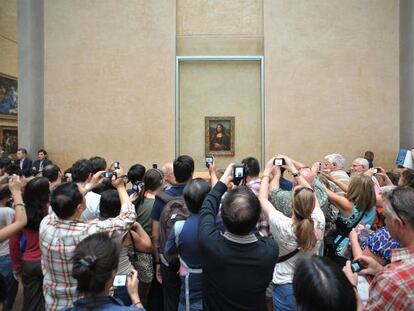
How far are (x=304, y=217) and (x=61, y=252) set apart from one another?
1785mm

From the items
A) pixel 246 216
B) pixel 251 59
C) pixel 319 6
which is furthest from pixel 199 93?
pixel 246 216

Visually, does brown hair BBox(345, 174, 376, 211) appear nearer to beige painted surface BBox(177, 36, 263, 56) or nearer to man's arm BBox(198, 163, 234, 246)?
man's arm BBox(198, 163, 234, 246)

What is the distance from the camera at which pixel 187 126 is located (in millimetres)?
12625

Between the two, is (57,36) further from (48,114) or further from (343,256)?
(343,256)

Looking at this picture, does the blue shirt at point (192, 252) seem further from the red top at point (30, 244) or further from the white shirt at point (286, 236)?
the red top at point (30, 244)

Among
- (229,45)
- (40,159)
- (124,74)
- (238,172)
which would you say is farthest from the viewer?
(229,45)

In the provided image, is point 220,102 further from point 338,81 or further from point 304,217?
point 304,217

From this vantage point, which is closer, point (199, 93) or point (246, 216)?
point (246, 216)

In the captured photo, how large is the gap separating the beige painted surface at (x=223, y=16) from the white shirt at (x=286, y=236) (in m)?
10.4

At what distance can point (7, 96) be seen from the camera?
17.4 meters

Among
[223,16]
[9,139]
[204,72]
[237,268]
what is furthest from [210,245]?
[9,139]

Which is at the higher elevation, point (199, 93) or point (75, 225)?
point (199, 93)

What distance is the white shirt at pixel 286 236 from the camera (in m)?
2.88

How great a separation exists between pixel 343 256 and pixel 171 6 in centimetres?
1076
